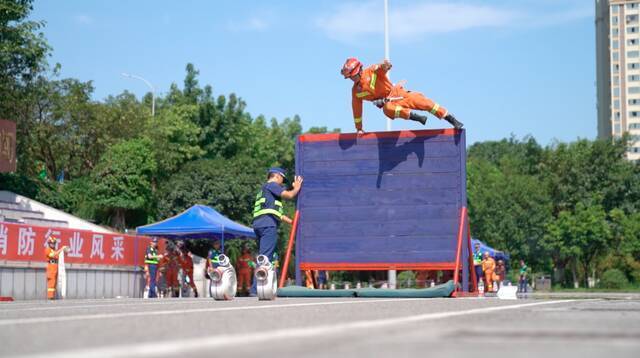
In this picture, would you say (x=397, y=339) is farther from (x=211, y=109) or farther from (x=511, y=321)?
(x=211, y=109)

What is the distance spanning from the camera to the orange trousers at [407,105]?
52.4ft

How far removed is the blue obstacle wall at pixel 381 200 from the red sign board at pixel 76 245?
7.29 m

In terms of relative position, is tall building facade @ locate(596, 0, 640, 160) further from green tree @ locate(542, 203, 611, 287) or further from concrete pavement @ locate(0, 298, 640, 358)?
concrete pavement @ locate(0, 298, 640, 358)

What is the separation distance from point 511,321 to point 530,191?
2266 inches

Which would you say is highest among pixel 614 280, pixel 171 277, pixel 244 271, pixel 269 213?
pixel 269 213

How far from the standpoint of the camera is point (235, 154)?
58.8 metres

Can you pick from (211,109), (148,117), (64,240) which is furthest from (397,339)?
(211,109)

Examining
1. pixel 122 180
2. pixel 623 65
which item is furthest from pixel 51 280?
pixel 623 65

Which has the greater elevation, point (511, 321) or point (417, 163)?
point (417, 163)

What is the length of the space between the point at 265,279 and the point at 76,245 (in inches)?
463

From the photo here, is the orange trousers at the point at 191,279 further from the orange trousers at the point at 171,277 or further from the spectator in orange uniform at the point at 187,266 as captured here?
the orange trousers at the point at 171,277

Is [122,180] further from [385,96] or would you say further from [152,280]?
[385,96]

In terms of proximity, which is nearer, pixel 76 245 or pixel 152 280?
pixel 76 245

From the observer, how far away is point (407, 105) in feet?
53.1
